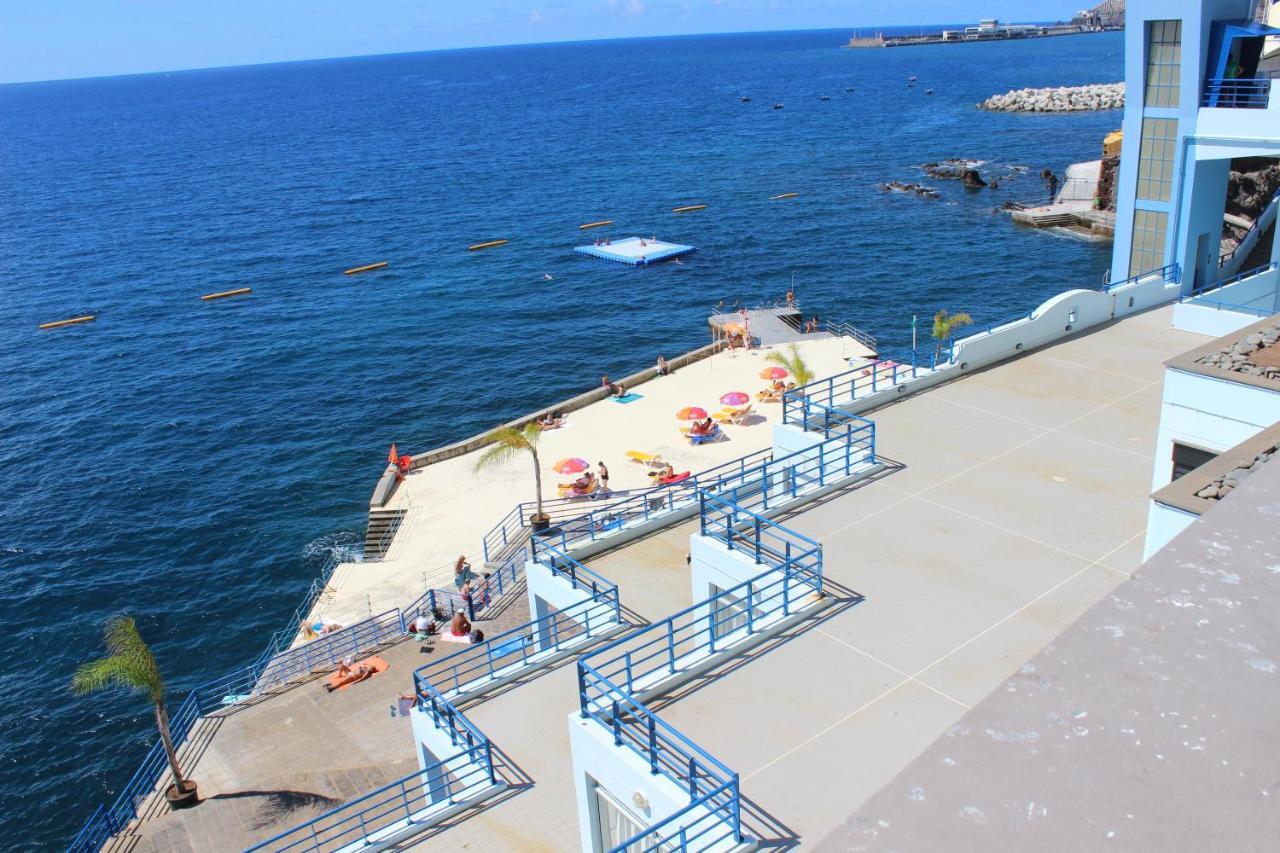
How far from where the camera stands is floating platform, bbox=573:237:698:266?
85.8 meters

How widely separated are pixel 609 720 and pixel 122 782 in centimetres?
2390

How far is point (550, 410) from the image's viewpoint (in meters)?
50.9

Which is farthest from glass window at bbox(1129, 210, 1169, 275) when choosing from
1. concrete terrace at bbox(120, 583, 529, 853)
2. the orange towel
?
the orange towel

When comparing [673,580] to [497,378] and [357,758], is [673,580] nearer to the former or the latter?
[357,758]

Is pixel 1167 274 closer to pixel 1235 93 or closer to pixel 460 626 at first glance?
pixel 1235 93

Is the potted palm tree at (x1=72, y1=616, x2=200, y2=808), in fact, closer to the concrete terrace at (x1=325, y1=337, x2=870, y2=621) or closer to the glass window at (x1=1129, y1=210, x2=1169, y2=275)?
the concrete terrace at (x1=325, y1=337, x2=870, y2=621)

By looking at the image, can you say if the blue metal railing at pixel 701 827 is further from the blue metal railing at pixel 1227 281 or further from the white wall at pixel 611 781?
the blue metal railing at pixel 1227 281

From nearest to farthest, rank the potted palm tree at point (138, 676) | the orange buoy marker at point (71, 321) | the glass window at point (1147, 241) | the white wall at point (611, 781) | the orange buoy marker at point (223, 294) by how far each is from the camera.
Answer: the white wall at point (611, 781)
the potted palm tree at point (138, 676)
the glass window at point (1147, 241)
the orange buoy marker at point (71, 321)
the orange buoy marker at point (223, 294)

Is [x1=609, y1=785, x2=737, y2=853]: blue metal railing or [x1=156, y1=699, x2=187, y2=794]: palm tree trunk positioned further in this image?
[x1=156, y1=699, x2=187, y2=794]: palm tree trunk

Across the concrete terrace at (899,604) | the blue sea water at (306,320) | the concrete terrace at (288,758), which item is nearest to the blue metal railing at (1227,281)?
the concrete terrace at (899,604)

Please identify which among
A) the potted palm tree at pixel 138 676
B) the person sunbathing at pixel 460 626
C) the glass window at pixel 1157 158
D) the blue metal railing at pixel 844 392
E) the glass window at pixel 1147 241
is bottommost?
the person sunbathing at pixel 460 626

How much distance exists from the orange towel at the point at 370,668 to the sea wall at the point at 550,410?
1617cm

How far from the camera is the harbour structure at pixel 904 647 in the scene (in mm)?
6047

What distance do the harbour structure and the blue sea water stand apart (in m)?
9.16
